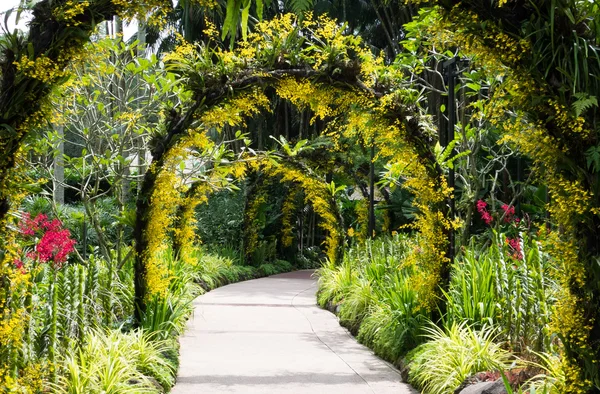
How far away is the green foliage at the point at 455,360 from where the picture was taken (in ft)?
17.4

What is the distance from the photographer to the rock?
15.3ft

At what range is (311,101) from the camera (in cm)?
719

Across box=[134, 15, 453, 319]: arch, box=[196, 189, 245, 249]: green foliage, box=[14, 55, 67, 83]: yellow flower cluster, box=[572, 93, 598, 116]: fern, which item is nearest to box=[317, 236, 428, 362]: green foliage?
box=[134, 15, 453, 319]: arch

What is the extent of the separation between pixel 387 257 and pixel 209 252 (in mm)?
9234

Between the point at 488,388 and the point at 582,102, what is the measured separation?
2249 millimetres

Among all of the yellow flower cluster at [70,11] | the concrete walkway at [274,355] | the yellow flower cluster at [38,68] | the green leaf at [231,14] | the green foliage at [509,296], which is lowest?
the concrete walkway at [274,355]

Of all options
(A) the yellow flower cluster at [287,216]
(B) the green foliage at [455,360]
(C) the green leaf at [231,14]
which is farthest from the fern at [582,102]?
(A) the yellow flower cluster at [287,216]

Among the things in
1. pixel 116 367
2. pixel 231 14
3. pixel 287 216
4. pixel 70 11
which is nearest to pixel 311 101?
pixel 116 367

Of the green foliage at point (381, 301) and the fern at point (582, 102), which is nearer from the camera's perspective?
the fern at point (582, 102)

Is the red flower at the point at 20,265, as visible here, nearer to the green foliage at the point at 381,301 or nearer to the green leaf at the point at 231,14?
the green leaf at the point at 231,14

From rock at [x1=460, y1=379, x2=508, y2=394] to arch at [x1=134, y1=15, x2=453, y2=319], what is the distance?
1912mm

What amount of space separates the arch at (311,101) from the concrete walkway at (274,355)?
102 centimetres

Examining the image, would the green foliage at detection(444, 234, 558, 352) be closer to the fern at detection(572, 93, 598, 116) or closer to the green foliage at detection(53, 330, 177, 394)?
the fern at detection(572, 93, 598, 116)

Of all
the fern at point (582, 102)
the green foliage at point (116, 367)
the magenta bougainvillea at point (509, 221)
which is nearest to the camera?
the fern at point (582, 102)
